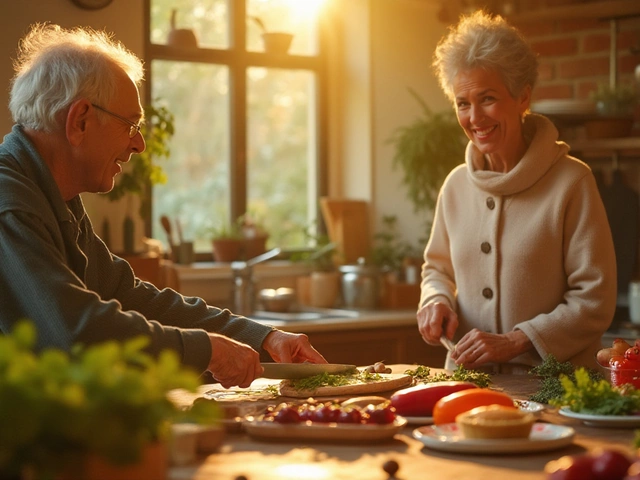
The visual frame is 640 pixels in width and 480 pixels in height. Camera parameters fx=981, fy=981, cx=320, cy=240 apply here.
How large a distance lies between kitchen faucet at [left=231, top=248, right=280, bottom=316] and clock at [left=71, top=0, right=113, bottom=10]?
1.30m

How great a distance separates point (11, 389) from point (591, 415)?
3.67 ft

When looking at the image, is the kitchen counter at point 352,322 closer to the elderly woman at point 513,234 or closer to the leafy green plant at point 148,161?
the leafy green plant at point 148,161

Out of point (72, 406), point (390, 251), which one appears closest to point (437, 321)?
point (72, 406)

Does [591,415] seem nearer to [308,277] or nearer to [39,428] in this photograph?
[39,428]

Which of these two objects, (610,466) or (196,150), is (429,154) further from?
(610,466)

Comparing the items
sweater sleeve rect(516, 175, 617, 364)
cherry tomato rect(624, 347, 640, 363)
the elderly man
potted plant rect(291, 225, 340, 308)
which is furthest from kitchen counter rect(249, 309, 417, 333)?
cherry tomato rect(624, 347, 640, 363)

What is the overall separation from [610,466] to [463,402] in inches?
20.6

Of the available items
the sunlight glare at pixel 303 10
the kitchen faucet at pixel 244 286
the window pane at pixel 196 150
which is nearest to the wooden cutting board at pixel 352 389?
the kitchen faucet at pixel 244 286

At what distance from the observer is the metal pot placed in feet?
15.3

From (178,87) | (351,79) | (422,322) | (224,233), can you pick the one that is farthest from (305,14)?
(422,322)

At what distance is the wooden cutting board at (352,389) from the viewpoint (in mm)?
2133

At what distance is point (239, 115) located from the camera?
4961 millimetres

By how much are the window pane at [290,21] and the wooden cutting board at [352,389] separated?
3.03 meters

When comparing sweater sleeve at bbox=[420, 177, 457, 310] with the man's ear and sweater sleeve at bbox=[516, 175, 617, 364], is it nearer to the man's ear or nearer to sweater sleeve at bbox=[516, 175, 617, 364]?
sweater sleeve at bbox=[516, 175, 617, 364]
